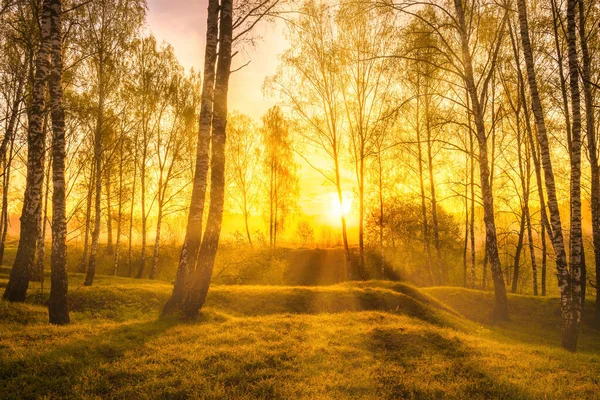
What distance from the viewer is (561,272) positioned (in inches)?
408

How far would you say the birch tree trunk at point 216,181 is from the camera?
1000 cm

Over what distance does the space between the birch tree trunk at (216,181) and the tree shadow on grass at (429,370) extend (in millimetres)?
5306

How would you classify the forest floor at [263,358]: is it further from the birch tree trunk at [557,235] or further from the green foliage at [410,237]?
the green foliage at [410,237]

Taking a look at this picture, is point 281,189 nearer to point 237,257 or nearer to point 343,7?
point 237,257

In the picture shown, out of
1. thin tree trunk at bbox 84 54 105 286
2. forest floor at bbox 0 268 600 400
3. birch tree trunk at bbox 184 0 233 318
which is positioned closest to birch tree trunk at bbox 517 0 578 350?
forest floor at bbox 0 268 600 400

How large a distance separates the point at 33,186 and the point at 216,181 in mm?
5869

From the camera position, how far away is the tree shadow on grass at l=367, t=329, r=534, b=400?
591 centimetres

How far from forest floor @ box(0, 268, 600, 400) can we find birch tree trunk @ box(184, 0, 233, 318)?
0.83 metres

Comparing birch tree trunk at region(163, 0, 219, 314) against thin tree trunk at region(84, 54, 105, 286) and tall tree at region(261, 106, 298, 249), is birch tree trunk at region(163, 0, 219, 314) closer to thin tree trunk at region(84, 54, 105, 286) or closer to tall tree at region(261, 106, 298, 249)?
thin tree trunk at region(84, 54, 105, 286)

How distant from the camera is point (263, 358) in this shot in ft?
22.6

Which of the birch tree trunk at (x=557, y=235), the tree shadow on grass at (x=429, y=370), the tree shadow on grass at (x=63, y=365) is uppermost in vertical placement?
the birch tree trunk at (x=557, y=235)

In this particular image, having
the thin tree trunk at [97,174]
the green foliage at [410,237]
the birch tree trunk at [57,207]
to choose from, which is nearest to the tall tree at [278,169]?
the green foliage at [410,237]

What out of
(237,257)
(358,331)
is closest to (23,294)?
(358,331)

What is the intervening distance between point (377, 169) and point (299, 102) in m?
9.93
